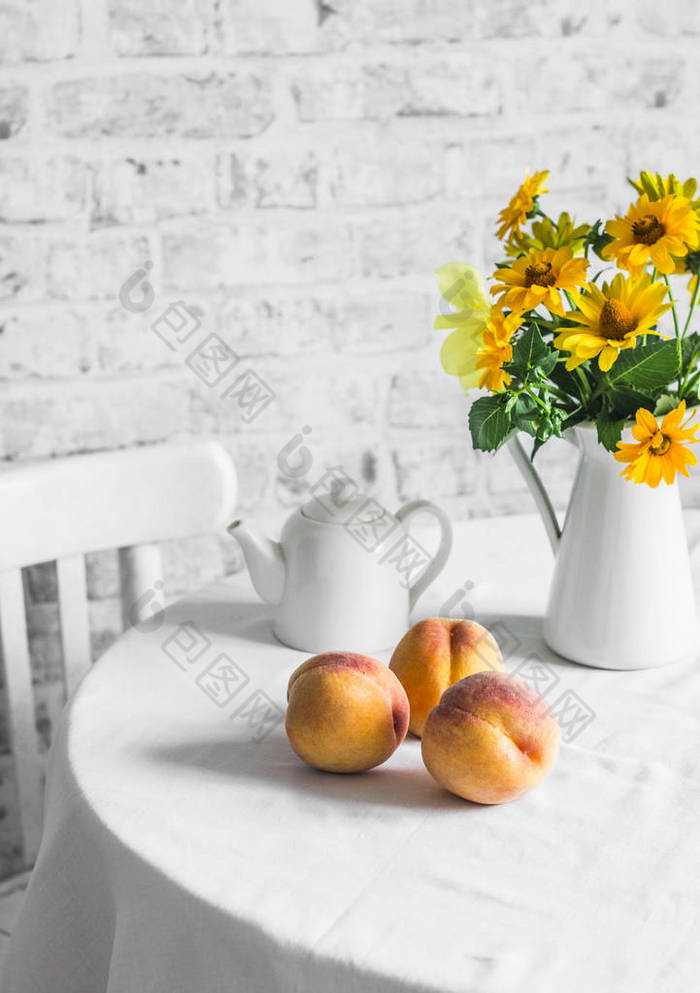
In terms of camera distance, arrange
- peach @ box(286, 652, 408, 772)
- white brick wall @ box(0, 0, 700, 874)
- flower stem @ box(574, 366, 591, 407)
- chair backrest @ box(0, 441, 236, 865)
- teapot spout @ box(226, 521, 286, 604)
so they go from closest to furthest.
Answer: peach @ box(286, 652, 408, 772)
flower stem @ box(574, 366, 591, 407)
teapot spout @ box(226, 521, 286, 604)
chair backrest @ box(0, 441, 236, 865)
white brick wall @ box(0, 0, 700, 874)

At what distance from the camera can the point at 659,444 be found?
0.79 meters

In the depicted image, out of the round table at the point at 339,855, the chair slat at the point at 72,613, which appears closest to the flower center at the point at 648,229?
the round table at the point at 339,855

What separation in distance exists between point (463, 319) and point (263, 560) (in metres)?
0.26

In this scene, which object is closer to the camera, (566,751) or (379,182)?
(566,751)

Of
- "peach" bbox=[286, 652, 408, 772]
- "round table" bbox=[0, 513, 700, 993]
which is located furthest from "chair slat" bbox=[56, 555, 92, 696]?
"peach" bbox=[286, 652, 408, 772]

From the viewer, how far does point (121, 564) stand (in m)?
1.24

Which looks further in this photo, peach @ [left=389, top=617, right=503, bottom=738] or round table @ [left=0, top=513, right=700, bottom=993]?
peach @ [left=389, top=617, right=503, bottom=738]

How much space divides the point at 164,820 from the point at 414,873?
0.54ft

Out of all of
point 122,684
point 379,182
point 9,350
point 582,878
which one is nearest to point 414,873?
point 582,878

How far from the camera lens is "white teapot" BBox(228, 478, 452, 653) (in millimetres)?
924

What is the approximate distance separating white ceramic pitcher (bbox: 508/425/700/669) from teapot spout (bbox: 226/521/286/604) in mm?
223

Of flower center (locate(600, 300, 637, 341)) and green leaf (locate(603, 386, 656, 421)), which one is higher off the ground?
flower center (locate(600, 300, 637, 341))

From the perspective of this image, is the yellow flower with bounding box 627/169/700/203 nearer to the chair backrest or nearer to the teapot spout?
the teapot spout

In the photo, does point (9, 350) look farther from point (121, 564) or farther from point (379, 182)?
point (379, 182)
